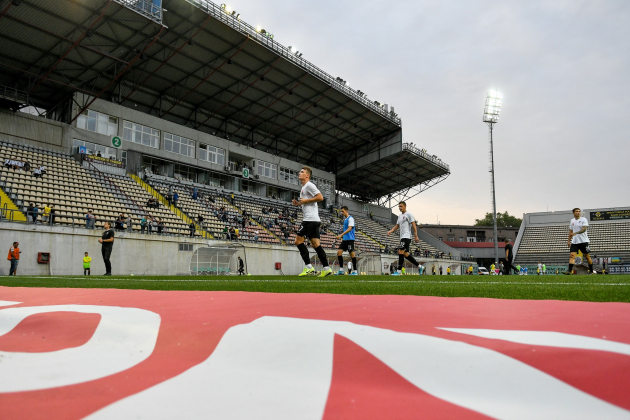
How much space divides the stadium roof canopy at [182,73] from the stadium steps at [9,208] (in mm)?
9304

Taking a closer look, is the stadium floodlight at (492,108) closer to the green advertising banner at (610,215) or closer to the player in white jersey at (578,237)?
the green advertising banner at (610,215)

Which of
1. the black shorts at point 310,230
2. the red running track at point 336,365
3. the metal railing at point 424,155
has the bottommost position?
the red running track at point 336,365

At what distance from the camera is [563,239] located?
163ft

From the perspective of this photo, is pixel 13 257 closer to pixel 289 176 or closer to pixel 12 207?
pixel 12 207

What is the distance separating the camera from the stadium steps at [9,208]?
16828mm

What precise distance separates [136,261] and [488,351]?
70.3ft

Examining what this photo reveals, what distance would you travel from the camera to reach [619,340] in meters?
1.73

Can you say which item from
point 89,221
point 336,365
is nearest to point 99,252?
point 89,221

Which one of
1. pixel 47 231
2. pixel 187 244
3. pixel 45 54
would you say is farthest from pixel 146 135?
pixel 47 231

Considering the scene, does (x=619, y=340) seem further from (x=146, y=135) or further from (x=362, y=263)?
(x=146, y=135)

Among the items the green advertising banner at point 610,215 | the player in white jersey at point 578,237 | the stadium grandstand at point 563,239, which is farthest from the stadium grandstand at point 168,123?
the green advertising banner at point 610,215

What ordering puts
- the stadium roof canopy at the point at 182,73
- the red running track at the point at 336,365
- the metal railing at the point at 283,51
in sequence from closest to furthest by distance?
the red running track at the point at 336,365 → the stadium roof canopy at the point at 182,73 → the metal railing at the point at 283,51

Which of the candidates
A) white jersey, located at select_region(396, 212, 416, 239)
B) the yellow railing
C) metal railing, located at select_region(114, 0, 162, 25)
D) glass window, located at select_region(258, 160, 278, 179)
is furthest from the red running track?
glass window, located at select_region(258, 160, 278, 179)

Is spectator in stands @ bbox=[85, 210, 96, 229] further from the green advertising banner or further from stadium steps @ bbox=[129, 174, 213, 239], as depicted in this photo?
the green advertising banner
